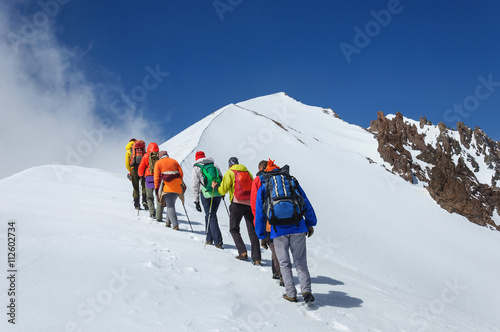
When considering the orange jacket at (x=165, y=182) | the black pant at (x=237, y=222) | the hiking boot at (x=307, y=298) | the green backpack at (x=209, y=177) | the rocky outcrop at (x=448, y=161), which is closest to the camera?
the hiking boot at (x=307, y=298)

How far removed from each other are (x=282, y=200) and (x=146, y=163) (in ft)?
20.3

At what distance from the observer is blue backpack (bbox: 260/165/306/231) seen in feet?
16.6

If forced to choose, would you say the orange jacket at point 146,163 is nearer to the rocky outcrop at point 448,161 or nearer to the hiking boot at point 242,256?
the hiking boot at point 242,256

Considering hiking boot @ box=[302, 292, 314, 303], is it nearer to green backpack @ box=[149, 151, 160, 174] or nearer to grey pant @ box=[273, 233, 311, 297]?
grey pant @ box=[273, 233, 311, 297]

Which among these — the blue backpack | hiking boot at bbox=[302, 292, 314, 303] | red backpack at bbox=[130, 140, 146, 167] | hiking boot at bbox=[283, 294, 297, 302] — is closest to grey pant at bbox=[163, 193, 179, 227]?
red backpack at bbox=[130, 140, 146, 167]

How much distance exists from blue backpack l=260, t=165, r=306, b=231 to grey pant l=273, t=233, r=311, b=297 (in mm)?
281

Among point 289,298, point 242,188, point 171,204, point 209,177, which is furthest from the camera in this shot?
point 171,204

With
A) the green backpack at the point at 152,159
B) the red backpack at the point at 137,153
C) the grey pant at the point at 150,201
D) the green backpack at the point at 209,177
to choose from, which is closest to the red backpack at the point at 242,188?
the green backpack at the point at 209,177

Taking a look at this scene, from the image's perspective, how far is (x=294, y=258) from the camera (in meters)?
5.13

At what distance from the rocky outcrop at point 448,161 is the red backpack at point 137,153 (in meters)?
30.8

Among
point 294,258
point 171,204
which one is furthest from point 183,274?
point 171,204

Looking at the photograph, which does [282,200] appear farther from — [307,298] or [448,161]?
[448,161]

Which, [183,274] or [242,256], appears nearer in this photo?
[183,274]

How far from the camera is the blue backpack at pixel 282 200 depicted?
5070 millimetres
